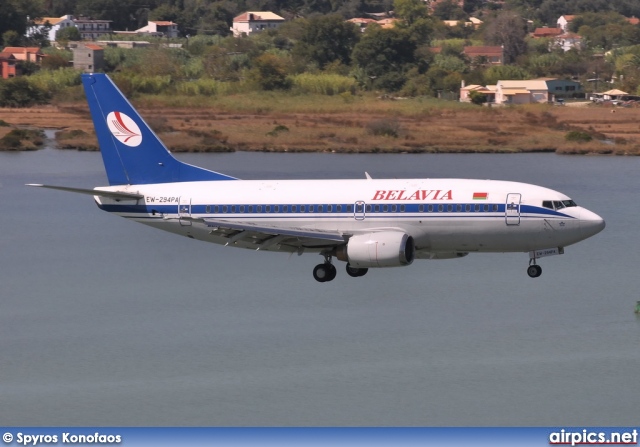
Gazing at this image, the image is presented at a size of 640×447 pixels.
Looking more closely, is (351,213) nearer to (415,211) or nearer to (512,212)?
(415,211)

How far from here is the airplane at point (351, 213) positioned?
246ft

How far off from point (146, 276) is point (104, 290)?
15.2 ft

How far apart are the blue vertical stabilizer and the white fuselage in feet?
8.26

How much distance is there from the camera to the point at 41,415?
78875mm

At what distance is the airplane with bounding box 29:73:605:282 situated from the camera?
7500 centimetres

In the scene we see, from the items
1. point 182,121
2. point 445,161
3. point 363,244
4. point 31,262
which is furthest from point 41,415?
point 182,121
